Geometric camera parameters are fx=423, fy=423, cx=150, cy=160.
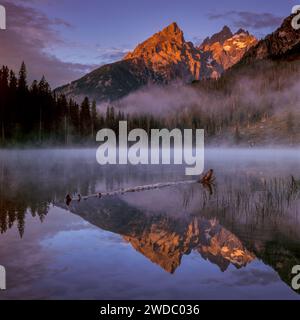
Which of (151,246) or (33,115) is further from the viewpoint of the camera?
(33,115)

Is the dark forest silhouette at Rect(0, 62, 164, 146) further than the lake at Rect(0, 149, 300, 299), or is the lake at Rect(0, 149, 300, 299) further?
the dark forest silhouette at Rect(0, 62, 164, 146)

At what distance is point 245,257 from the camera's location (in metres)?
16.7

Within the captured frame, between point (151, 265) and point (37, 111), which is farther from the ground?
point (37, 111)

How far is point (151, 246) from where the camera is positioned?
60.7ft

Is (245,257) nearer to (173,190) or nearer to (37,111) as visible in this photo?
(173,190)

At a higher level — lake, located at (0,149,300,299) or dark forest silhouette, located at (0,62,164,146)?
dark forest silhouette, located at (0,62,164,146)

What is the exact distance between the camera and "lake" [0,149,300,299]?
1336 centimetres

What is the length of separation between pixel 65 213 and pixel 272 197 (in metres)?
15.1

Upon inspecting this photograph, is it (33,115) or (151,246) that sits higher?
(33,115)

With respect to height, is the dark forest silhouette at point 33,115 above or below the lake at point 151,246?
above

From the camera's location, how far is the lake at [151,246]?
13359mm

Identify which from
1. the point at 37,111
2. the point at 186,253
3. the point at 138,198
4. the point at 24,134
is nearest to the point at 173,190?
the point at 138,198

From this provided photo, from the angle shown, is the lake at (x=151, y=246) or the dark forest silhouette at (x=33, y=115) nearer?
the lake at (x=151, y=246)
